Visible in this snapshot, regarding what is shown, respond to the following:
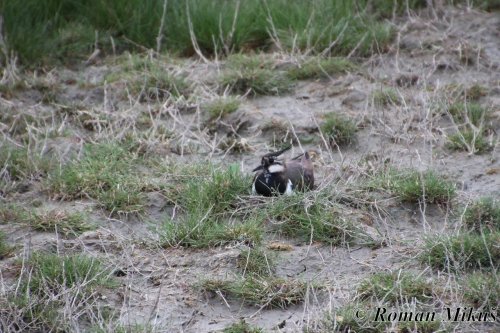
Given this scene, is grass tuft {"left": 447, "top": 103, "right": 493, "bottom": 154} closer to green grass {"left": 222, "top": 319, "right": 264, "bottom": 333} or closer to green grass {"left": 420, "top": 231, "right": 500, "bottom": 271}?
green grass {"left": 420, "top": 231, "right": 500, "bottom": 271}

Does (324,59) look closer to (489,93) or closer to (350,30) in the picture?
(350,30)

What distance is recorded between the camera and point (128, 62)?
8.22 meters

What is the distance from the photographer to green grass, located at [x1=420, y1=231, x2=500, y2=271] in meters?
5.39

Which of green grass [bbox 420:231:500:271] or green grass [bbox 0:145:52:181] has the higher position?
green grass [bbox 420:231:500:271]

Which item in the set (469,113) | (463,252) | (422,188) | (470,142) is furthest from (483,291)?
(469,113)

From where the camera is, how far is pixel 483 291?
5055 mm

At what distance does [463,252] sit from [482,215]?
1.84ft

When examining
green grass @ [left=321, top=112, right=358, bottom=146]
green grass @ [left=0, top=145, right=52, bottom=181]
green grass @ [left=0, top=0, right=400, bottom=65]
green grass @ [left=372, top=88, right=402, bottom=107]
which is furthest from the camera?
green grass @ [left=0, top=0, right=400, bottom=65]

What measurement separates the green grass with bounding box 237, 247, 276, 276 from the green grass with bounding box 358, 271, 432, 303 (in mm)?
575

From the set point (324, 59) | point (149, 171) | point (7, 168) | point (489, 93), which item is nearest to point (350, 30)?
point (324, 59)

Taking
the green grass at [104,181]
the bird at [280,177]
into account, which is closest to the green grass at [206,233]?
Answer: the bird at [280,177]

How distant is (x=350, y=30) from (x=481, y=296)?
3913mm

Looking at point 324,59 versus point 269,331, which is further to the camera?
point 324,59

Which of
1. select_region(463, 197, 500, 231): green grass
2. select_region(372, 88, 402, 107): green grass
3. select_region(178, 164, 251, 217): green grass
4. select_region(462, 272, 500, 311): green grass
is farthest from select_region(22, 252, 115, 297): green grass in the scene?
select_region(372, 88, 402, 107): green grass
